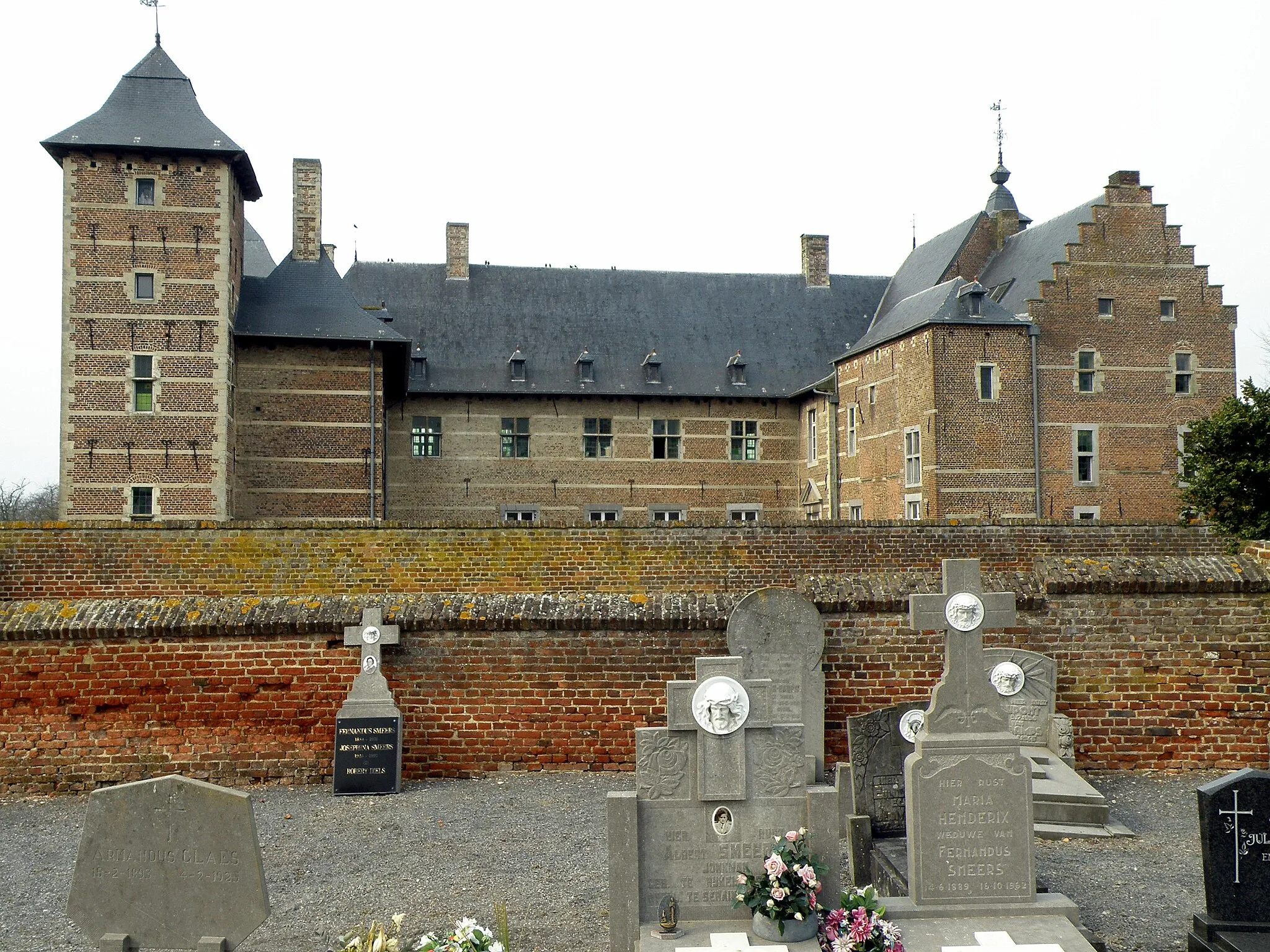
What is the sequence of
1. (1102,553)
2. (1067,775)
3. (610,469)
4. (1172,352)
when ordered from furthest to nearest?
(610,469) → (1172,352) → (1102,553) → (1067,775)

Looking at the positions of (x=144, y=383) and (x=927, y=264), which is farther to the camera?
(x=927, y=264)

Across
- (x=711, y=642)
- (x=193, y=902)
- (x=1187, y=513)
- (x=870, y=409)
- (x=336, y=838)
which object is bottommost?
(x=336, y=838)

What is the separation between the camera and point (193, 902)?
461cm

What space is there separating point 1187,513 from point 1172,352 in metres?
11.2

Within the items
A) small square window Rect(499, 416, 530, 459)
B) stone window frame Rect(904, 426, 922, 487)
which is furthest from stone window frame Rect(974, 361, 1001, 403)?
small square window Rect(499, 416, 530, 459)

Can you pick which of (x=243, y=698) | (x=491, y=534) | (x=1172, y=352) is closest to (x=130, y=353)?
(x=491, y=534)

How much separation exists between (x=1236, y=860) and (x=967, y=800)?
1341mm

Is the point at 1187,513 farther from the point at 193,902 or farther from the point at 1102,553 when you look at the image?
the point at 193,902

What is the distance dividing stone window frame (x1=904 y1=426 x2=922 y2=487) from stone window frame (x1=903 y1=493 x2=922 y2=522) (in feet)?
0.84

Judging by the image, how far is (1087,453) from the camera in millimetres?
24766

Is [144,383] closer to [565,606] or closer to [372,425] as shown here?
[372,425]

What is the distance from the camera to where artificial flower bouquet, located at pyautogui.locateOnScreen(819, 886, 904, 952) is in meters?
4.72

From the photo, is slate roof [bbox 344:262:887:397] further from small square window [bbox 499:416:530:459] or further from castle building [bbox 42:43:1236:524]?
small square window [bbox 499:416:530:459]

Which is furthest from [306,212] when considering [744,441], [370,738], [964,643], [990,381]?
[964,643]
